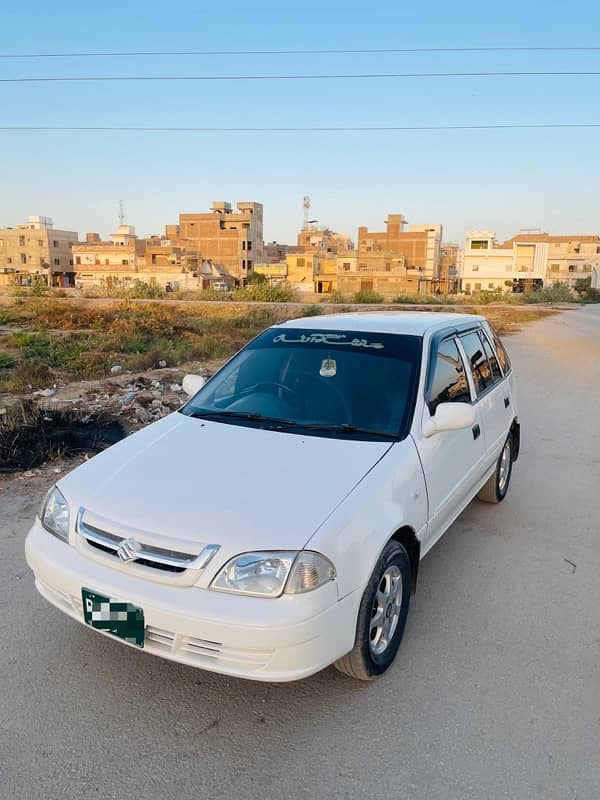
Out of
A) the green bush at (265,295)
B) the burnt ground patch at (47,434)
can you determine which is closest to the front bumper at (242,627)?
the burnt ground patch at (47,434)

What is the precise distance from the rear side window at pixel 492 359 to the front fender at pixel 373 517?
6.64 ft

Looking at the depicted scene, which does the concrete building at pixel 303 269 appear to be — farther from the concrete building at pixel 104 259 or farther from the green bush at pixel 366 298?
the green bush at pixel 366 298

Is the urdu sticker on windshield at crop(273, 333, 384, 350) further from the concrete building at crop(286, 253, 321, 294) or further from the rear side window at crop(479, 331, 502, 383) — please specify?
the concrete building at crop(286, 253, 321, 294)

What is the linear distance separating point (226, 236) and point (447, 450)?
96.0m

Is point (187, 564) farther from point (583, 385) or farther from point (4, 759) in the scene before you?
point (583, 385)

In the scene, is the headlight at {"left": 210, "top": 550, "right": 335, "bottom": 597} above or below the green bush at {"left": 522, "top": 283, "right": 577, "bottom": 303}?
above

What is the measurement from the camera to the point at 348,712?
2588 mm

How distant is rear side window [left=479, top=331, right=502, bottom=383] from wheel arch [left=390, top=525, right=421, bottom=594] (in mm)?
2161

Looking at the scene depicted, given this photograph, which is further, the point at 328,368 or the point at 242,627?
the point at 328,368

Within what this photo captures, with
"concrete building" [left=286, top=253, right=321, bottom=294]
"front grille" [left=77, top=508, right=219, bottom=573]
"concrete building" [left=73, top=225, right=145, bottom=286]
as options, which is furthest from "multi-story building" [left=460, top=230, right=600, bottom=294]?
"front grille" [left=77, top=508, right=219, bottom=573]

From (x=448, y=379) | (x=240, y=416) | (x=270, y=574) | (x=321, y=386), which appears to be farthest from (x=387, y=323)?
(x=270, y=574)

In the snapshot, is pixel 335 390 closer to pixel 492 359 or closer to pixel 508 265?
pixel 492 359

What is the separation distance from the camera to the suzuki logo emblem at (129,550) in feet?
8.03

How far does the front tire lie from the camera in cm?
258
